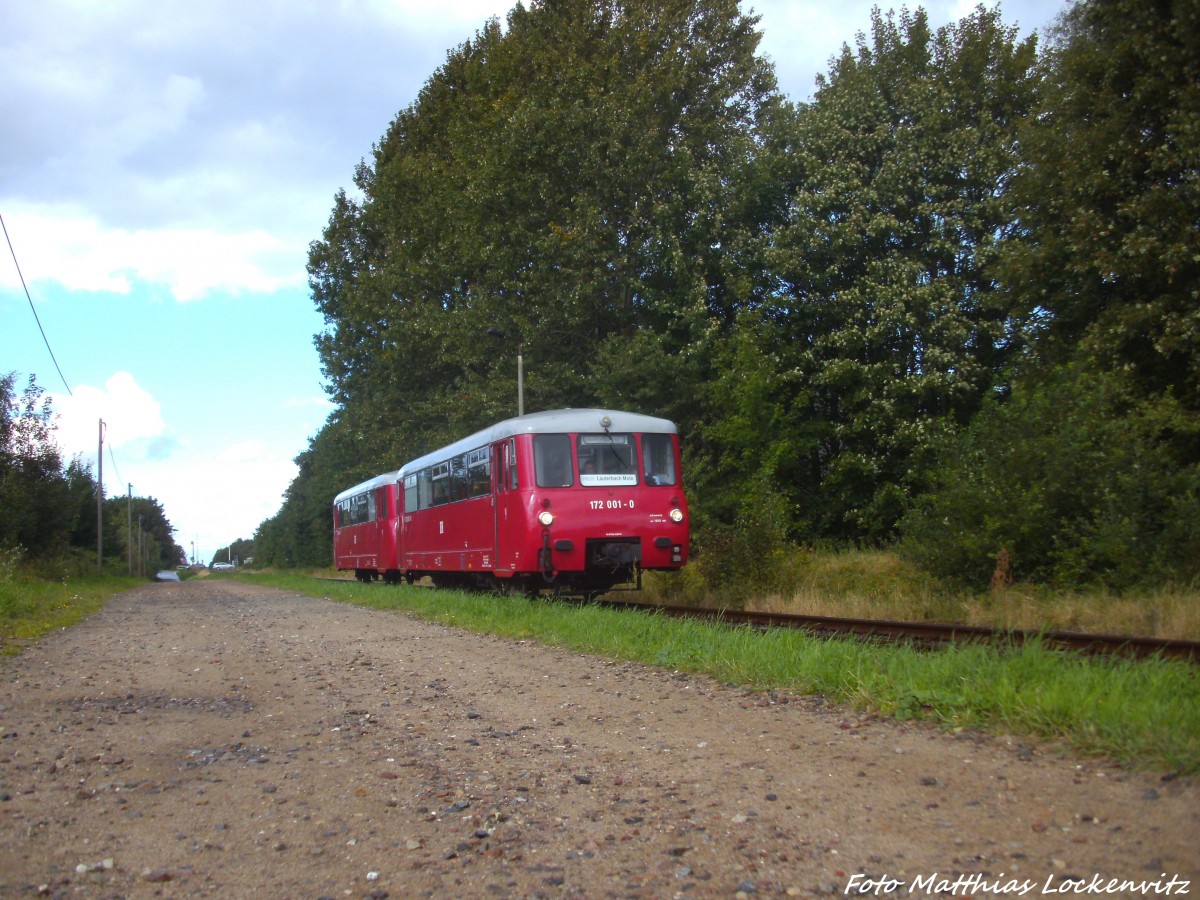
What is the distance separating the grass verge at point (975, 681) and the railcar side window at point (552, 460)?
5008mm

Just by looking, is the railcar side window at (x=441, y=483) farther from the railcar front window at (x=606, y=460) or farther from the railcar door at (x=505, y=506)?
the railcar front window at (x=606, y=460)

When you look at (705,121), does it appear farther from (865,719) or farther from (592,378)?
(865,719)

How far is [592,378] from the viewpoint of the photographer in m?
28.7

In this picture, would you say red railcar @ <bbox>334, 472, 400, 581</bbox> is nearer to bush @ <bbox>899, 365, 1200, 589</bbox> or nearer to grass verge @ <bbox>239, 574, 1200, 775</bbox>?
bush @ <bbox>899, 365, 1200, 589</bbox>

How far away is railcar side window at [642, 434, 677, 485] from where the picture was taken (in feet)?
57.3

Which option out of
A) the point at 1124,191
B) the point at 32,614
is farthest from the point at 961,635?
the point at 32,614

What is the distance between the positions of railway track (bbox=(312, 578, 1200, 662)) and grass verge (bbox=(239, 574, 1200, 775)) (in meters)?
0.81

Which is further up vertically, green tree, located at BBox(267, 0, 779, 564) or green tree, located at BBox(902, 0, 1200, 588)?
green tree, located at BBox(267, 0, 779, 564)

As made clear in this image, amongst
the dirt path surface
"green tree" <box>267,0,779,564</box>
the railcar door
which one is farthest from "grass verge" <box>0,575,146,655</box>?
"green tree" <box>267,0,779,564</box>

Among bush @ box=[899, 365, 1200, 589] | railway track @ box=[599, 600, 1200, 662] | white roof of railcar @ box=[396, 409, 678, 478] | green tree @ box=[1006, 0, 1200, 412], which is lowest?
railway track @ box=[599, 600, 1200, 662]

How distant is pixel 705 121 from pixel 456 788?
92.1 ft

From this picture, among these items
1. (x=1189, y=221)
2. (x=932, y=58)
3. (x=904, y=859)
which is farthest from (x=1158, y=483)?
(x=932, y=58)

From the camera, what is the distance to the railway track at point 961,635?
862cm

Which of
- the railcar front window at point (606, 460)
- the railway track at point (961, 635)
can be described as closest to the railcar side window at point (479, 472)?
the railcar front window at point (606, 460)
